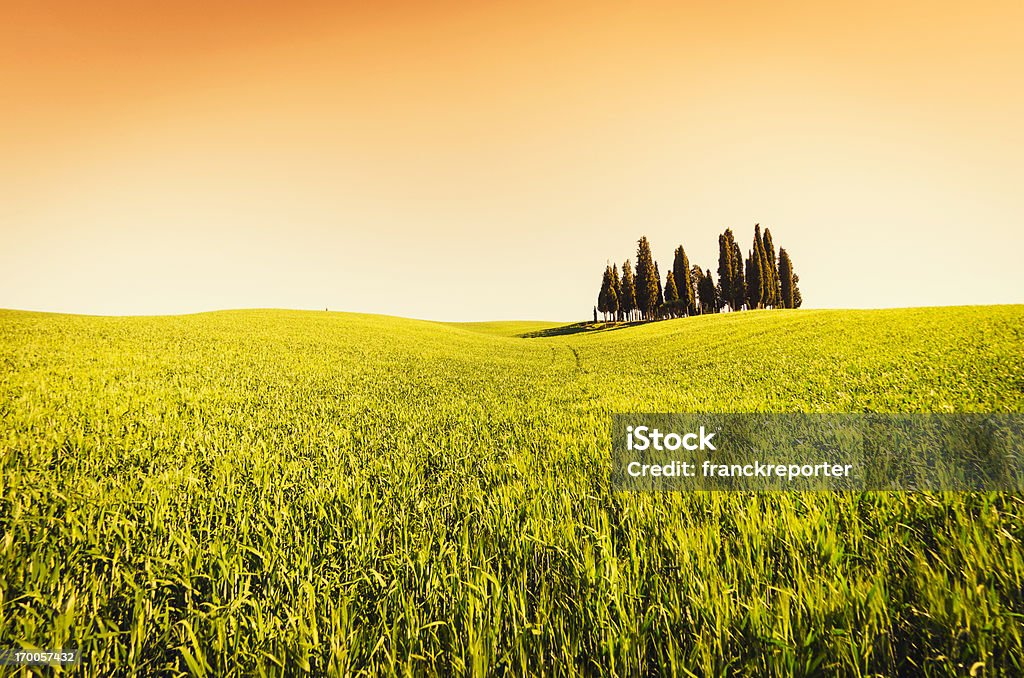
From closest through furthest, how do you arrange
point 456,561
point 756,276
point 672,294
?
point 456,561
point 756,276
point 672,294

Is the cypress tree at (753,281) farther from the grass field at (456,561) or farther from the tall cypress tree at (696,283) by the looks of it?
the grass field at (456,561)

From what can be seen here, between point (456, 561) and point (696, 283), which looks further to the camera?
point (696, 283)

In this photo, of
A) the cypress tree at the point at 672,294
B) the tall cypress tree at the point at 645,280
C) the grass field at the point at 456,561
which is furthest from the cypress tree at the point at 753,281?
the grass field at the point at 456,561

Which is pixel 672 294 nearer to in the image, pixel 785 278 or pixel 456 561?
pixel 785 278

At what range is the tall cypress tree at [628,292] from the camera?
8731 centimetres

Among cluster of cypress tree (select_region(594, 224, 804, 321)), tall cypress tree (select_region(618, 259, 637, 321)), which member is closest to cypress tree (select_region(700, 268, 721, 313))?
cluster of cypress tree (select_region(594, 224, 804, 321))

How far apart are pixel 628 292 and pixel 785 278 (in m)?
38.5

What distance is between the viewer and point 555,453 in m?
6.37

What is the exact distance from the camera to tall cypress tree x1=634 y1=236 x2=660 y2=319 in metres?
84.5

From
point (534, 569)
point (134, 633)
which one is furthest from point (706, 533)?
point (134, 633)

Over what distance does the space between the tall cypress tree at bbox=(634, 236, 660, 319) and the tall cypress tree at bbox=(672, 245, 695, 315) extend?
4.26 metres

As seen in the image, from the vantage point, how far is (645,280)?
3342 inches

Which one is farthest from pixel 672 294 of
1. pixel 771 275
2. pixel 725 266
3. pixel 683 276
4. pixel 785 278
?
pixel 785 278

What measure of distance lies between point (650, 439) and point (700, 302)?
298ft
